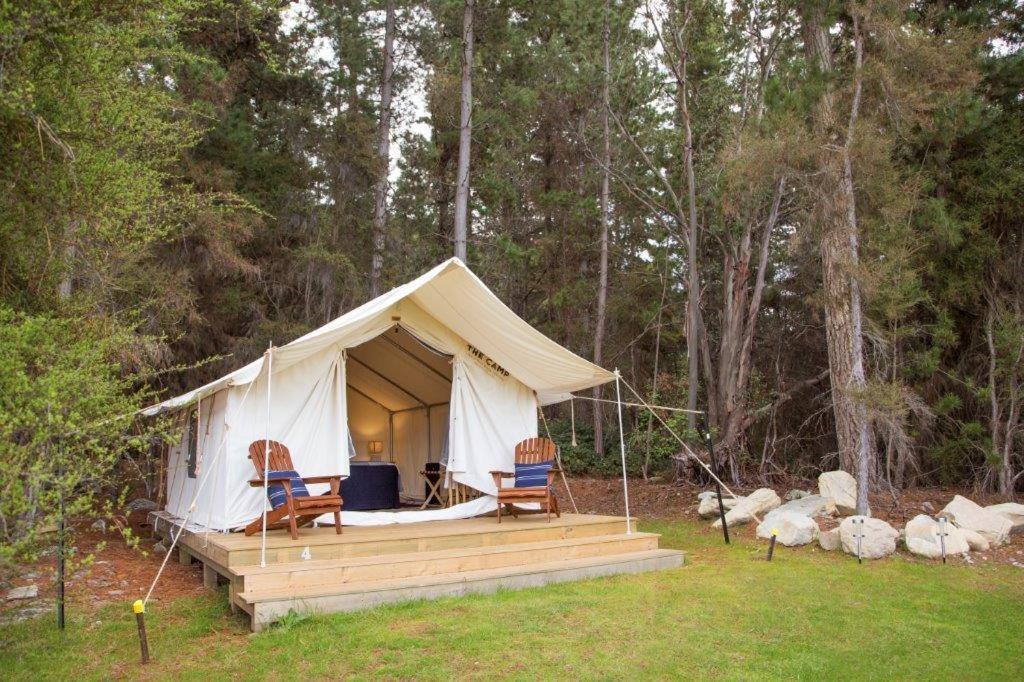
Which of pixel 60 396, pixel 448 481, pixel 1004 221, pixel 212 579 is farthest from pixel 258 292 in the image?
pixel 1004 221

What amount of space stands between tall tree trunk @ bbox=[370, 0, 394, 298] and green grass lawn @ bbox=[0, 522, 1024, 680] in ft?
26.7

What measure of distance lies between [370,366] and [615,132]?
6908 millimetres

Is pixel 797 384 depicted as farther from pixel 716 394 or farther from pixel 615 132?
pixel 615 132

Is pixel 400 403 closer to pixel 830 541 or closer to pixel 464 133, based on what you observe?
pixel 464 133

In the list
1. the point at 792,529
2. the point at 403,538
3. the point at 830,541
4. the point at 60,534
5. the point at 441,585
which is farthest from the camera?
the point at 792,529

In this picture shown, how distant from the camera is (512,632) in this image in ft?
13.7

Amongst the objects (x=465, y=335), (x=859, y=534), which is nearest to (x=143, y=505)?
(x=465, y=335)

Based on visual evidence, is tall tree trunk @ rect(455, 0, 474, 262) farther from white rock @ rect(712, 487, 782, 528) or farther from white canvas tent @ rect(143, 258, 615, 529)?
white rock @ rect(712, 487, 782, 528)

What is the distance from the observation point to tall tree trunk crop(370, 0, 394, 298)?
42.2ft

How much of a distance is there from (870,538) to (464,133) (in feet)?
25.0

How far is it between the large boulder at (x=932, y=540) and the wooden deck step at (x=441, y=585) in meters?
2.07

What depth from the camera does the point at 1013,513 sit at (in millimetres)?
7129

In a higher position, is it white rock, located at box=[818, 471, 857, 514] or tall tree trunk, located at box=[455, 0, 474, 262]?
tall tree trunk, located at box=[455, 0, 474, 262]

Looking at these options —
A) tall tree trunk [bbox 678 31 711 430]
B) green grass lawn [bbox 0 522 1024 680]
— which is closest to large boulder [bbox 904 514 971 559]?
green grass lawn [bbox 0 522 1024 680]
